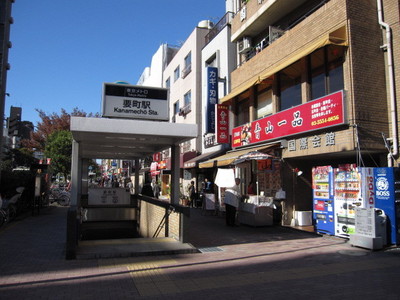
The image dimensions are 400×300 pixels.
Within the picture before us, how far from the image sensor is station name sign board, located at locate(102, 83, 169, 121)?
364 inches

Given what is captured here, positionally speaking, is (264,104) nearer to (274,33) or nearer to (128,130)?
(274,33)

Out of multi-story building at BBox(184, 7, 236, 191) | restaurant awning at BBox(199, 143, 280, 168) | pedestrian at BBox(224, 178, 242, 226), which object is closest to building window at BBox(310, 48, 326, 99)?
restaurant awning at BBox(199, 143, 280, 168)

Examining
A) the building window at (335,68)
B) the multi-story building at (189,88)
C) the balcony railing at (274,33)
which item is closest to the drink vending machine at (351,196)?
the building window at (335,68)

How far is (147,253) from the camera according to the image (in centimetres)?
762

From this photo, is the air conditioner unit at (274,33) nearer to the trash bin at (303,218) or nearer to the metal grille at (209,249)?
the trash bin at (303,218)

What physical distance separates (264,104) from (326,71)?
4.12 meters

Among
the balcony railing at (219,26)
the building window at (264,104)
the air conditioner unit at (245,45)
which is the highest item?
the balcony railing at (219,26)

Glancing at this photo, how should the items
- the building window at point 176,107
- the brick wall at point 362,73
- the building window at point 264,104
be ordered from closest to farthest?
the brick wall at point 362,73 → the building window at point 264,104 → the building window at point 176,107

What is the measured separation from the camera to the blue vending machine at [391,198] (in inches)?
329

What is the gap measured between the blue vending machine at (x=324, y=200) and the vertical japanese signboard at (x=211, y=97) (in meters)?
8.63

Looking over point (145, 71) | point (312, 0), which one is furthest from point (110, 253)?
point (145, 71)

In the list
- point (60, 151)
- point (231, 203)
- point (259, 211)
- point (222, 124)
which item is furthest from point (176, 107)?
point (259, 211)

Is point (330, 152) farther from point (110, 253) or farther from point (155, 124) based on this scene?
point (110, 253)

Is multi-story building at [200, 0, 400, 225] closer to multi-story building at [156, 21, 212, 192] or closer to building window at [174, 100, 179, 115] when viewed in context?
multi-story building at [156, 21, 212, 192]
